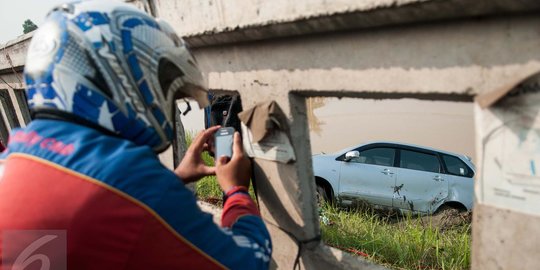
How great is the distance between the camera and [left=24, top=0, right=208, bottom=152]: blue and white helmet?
3.86 ft

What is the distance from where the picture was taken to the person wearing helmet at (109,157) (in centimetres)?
103

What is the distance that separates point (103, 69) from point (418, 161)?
7.53 metres

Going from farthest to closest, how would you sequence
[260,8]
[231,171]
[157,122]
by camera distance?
[231,171], [260,8], [157,122]

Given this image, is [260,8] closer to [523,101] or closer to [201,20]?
[201,20]

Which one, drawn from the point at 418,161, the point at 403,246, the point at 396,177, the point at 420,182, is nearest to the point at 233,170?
the point at 403,246

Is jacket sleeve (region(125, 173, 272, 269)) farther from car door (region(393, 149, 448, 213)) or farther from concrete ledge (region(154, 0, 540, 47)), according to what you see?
car door (region(393, 149, 448, 213))

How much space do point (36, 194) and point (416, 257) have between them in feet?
9.13

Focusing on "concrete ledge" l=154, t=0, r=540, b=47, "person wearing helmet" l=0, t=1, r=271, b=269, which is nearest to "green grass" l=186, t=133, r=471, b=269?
"concrete ledge" l=154, t=0, r=540, b=47

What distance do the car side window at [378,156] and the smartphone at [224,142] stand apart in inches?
241

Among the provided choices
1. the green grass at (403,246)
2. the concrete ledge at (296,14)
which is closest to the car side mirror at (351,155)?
the green grass at (403,246)

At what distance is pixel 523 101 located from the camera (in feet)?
3.66

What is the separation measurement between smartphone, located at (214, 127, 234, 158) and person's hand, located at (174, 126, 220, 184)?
0.07 m

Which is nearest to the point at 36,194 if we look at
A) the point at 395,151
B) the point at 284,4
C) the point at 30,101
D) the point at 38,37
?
the point at 30,101

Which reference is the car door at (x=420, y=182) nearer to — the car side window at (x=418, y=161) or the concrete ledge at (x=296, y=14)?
the car side window at (x=418, y=161)
